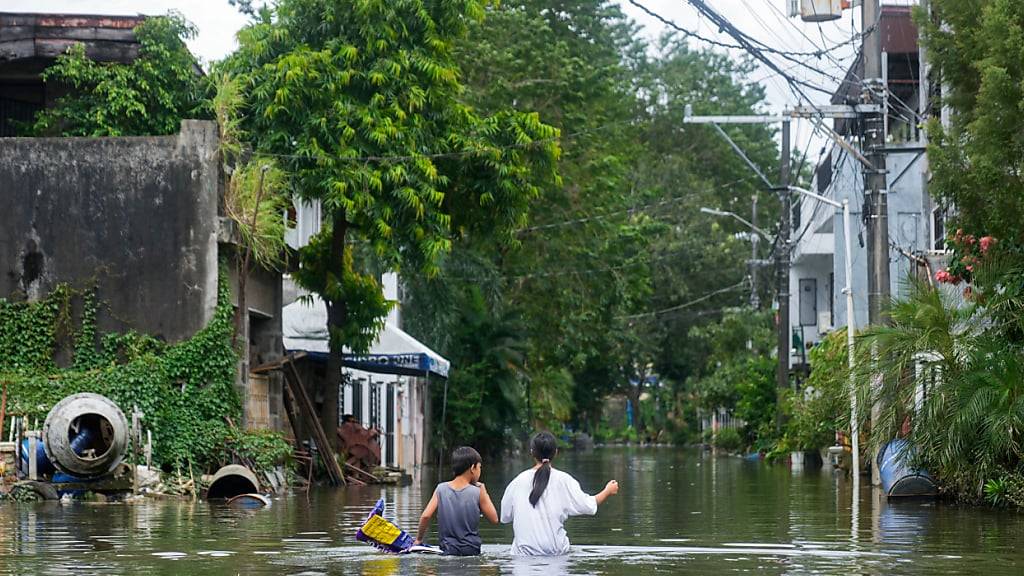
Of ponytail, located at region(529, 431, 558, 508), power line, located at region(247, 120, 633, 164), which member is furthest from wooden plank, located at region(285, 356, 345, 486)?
ponytail, located at region(529, 431, 558, 508)

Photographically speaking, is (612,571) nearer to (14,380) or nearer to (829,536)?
(829,536)

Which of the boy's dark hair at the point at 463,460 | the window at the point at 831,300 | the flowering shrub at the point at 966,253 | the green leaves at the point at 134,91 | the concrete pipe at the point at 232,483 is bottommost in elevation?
the concrete pipe at the point at 232,483

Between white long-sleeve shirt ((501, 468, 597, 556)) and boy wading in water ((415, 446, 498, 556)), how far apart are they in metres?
→ 0.26

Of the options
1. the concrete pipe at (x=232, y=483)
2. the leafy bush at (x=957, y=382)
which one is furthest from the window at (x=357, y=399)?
the leafy bush at (x=957, y=382)

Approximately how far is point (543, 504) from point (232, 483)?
14.8 m

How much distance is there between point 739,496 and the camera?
28.5 metres

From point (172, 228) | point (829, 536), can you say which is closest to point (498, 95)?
point (172, 228)

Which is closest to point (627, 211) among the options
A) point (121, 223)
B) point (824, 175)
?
point (824, 175)

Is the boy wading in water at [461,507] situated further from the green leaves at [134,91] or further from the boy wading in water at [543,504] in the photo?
the green leaves at [134,91]

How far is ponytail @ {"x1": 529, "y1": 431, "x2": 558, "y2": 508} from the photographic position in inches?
528

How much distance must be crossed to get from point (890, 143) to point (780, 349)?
1105cm

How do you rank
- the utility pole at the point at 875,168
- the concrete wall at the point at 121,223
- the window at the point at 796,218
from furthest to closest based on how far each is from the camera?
1. the window at the point at 796,218
2. the utility pole at the point at 875,168
3. the concrete wall at the point at 121,223

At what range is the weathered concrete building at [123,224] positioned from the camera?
94.4ft

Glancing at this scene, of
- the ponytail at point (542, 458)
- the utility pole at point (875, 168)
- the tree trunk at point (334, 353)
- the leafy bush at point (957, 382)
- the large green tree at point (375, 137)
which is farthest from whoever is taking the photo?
the tree trunk at point (334, 353)
